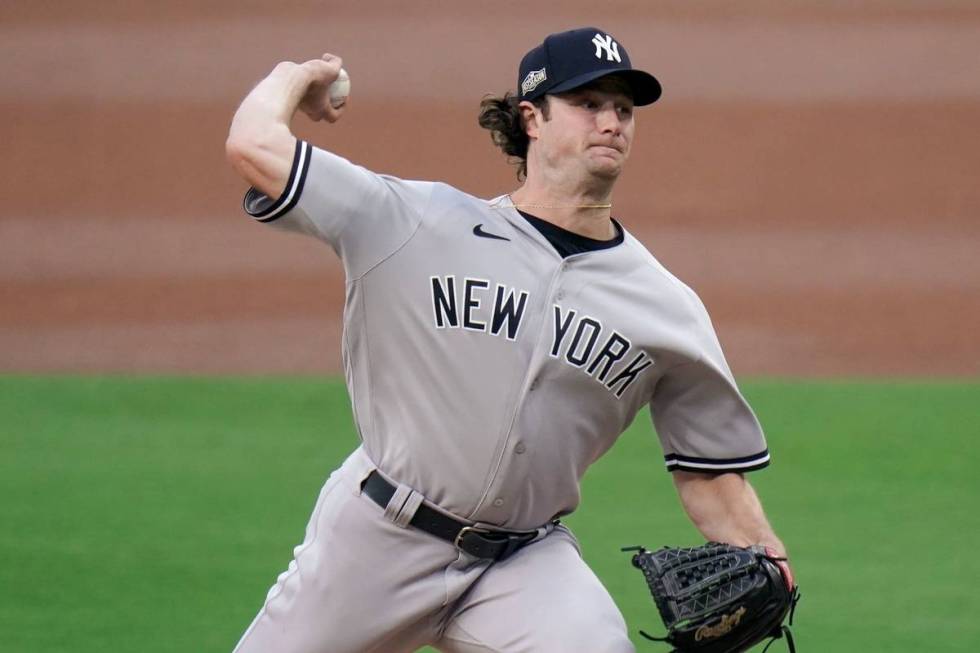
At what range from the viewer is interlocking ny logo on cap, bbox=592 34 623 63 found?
3.79 metres

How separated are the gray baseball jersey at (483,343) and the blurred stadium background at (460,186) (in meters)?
4.69

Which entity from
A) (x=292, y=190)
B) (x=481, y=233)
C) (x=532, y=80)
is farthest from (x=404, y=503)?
(x=532, y=80)

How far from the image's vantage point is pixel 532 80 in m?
3.90

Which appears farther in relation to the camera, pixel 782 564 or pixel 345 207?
pixel 782 564

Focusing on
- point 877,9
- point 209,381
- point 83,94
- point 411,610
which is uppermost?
point 877,9

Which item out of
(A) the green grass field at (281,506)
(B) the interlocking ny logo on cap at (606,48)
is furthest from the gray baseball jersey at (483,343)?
(A) the green grass field at (281,506)

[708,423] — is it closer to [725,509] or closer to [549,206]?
[725,509]

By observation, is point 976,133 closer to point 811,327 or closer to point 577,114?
point 811,327

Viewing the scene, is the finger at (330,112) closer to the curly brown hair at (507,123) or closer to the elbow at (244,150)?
the elbow at (244,150)

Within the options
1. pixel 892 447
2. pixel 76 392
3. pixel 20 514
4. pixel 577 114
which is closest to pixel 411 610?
pixel 577 114

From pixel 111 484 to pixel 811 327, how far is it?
6.42 metres

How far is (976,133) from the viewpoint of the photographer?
13773 mm

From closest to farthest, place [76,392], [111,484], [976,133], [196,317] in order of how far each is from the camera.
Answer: [111,484]
[76,392]
[196,317]
[976,133]

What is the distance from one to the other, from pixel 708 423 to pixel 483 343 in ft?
2.01
